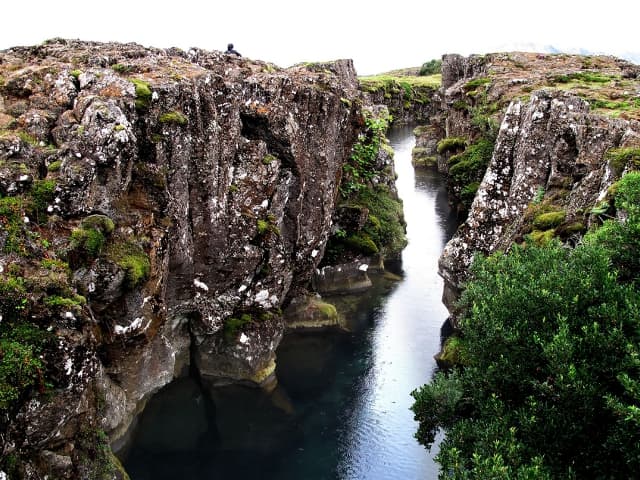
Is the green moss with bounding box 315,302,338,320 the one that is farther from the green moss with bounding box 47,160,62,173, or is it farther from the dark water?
the green moss with bounding box 47,160,62,173

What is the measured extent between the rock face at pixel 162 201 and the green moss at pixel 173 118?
0.19m

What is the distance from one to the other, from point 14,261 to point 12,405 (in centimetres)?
423

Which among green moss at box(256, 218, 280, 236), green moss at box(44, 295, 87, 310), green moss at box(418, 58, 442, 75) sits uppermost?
green moss at box(418, 58, 442, 75)

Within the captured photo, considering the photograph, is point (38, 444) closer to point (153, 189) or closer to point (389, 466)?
point (153, 189)

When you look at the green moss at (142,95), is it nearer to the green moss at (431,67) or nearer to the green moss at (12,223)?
the green moss at (12,223)

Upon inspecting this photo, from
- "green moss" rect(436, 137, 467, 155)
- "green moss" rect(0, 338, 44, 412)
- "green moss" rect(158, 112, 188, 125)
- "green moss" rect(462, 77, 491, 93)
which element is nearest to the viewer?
"green moss" rect(0, 338, 44, 412)

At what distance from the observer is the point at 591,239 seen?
582 inches

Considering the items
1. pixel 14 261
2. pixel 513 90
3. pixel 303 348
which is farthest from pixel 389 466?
pixel 513 90

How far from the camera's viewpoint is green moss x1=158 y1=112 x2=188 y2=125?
22609mm

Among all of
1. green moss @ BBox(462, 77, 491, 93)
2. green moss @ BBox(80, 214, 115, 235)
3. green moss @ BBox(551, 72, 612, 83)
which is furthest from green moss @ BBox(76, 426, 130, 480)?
green moss @ BBox(462, 77, 491, 93)

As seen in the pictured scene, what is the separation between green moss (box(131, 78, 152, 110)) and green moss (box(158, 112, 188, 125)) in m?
0.77

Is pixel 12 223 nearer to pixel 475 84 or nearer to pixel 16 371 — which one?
pixel 16 371

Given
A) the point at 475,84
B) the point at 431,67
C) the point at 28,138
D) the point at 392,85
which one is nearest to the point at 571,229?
the point at 28,138

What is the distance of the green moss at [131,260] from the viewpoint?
20.1 meters
